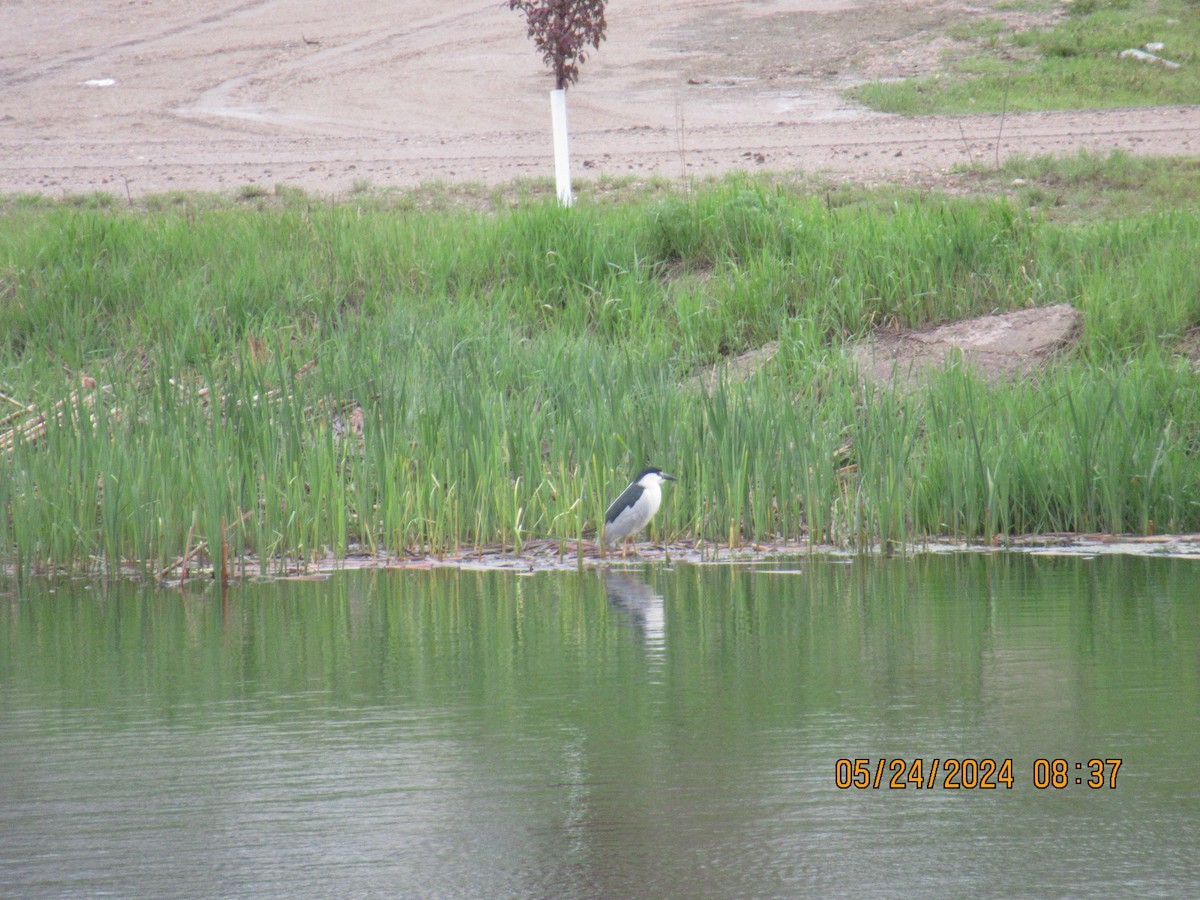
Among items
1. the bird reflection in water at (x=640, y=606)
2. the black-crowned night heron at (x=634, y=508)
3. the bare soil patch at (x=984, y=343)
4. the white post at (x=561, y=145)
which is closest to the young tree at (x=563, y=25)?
the white post at (x=561, y=145)

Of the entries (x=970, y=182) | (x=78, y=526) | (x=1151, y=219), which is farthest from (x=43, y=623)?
(x=970, y=182)

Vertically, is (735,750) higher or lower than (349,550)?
higher

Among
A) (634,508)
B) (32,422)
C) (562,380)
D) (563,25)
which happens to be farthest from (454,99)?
(634,508)

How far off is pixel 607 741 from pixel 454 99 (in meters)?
18.5

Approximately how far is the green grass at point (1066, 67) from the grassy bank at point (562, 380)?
596cm

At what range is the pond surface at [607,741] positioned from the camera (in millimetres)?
2984

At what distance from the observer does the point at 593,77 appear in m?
23.2

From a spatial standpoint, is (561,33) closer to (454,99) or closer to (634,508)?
(634,508)

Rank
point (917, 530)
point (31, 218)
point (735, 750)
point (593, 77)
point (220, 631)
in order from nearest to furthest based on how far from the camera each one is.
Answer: point (735, 750)
point (220, 631)
point (917, 530)
point (31, 218)
point (593, 77)

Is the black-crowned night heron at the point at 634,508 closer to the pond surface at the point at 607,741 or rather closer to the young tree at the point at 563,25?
the pond surface at the point at 607,741

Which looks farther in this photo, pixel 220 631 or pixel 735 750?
pixel 220 631

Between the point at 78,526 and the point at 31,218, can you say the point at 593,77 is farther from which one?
the point at 78,526

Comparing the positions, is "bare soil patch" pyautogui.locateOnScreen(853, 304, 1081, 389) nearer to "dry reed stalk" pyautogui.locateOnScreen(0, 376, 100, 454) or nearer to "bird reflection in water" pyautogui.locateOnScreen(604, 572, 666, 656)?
"bird reflection in water" pyautogui.locateOnScreen(604, 572, 666, 656)

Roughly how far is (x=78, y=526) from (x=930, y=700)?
405cm
